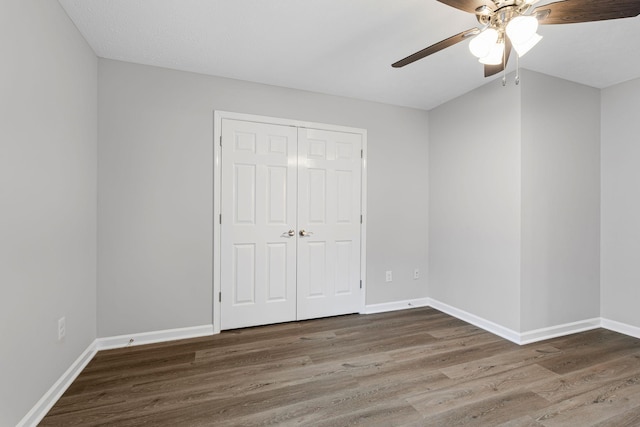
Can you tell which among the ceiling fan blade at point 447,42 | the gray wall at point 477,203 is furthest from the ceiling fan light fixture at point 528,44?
the gray wall at point 477,203

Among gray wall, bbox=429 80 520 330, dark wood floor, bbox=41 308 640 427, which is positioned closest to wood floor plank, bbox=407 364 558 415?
dark wood floor, bbox=41 308 640 427

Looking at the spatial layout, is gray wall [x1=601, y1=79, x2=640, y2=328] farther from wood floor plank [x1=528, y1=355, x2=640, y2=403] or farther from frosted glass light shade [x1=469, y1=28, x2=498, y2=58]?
frosted glass light shade [x1=469, y1=28, x2=498, y2=58]

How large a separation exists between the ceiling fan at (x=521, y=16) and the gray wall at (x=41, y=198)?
214cm

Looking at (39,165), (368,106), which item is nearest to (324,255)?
(368,106)

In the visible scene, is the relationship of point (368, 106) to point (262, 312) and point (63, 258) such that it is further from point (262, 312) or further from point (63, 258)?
point (63, 258)

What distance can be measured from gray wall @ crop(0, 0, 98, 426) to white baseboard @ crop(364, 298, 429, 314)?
271cm

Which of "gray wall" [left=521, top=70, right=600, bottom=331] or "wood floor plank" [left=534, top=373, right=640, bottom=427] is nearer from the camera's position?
"wood floor plank" [left=534, top=373, right=640, bottom=427]

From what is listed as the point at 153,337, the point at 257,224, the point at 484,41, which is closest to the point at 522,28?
the point at 484,41

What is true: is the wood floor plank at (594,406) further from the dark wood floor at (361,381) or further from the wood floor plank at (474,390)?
the wood floor plank at (474,390)

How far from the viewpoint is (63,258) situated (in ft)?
6.44

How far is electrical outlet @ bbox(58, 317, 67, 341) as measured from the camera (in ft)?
6.27

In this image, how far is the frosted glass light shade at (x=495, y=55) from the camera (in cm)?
158

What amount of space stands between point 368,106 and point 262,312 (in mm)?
2595

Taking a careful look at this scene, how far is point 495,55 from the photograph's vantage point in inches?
63.5
